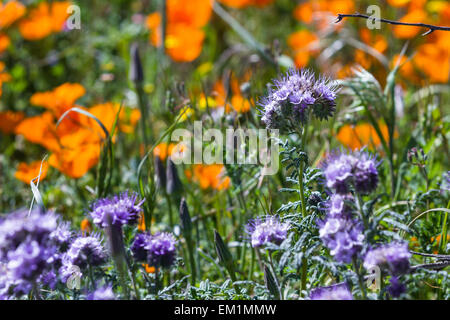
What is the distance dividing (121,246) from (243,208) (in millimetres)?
589

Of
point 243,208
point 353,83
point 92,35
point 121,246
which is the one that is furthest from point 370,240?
point 92,35

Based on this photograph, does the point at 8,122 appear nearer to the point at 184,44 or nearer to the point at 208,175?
the point at 208,175

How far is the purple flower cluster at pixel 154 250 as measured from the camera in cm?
126

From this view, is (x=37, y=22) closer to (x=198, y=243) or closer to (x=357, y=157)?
(x=198, y=243)

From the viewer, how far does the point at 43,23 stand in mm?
3080

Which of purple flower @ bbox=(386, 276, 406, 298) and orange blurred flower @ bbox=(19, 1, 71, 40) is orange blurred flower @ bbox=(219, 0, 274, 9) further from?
purple flower @ bbox=(386, 276, 406, 298)

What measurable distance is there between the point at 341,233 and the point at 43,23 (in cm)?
257

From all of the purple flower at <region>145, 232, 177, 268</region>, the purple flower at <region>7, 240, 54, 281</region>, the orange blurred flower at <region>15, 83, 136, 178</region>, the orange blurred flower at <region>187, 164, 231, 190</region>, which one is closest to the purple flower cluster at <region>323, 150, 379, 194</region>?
the purple flower at <region>145, 232, 177, 268</region>

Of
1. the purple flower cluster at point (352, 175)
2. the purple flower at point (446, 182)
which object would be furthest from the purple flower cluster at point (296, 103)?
the purple flower at point (446, 182)

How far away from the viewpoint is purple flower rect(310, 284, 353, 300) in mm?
1054

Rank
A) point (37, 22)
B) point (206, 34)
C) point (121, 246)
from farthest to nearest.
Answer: point (206, 34) → point (37, 22) → point (121, 246)

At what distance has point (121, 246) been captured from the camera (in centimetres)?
123

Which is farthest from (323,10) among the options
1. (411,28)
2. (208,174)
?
(208,174)

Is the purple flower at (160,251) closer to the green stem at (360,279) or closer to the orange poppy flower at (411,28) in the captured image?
the green stem at (360,279)
